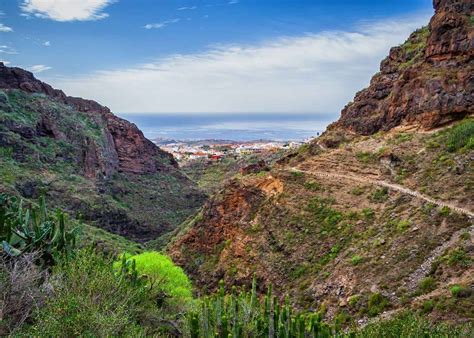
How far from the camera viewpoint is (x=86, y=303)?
1144cm

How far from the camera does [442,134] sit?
34.3m

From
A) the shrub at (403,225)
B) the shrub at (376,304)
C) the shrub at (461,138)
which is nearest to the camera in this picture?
the shrub at (376,304)

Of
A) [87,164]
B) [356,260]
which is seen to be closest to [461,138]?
[356,260]

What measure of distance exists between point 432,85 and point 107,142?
2631 inches

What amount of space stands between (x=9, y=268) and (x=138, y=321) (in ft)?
14.1

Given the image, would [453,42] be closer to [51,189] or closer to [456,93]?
[456,93]

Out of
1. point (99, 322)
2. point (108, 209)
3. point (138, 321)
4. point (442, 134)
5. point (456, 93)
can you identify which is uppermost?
point (456, 93)

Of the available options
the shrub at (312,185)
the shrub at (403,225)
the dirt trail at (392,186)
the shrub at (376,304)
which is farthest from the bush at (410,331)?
the shrub at (312,185)

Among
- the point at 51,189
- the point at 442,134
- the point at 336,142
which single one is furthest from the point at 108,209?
the point at 442,134

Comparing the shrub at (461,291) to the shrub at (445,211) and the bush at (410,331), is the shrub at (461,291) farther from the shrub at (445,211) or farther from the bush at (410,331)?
A: the shrub at (445,211)

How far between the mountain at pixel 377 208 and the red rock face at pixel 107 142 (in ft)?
148

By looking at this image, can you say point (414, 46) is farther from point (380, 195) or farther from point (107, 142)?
point (107, 142)

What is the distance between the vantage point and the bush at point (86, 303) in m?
10.7

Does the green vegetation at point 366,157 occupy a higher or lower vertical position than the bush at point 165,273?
higher
